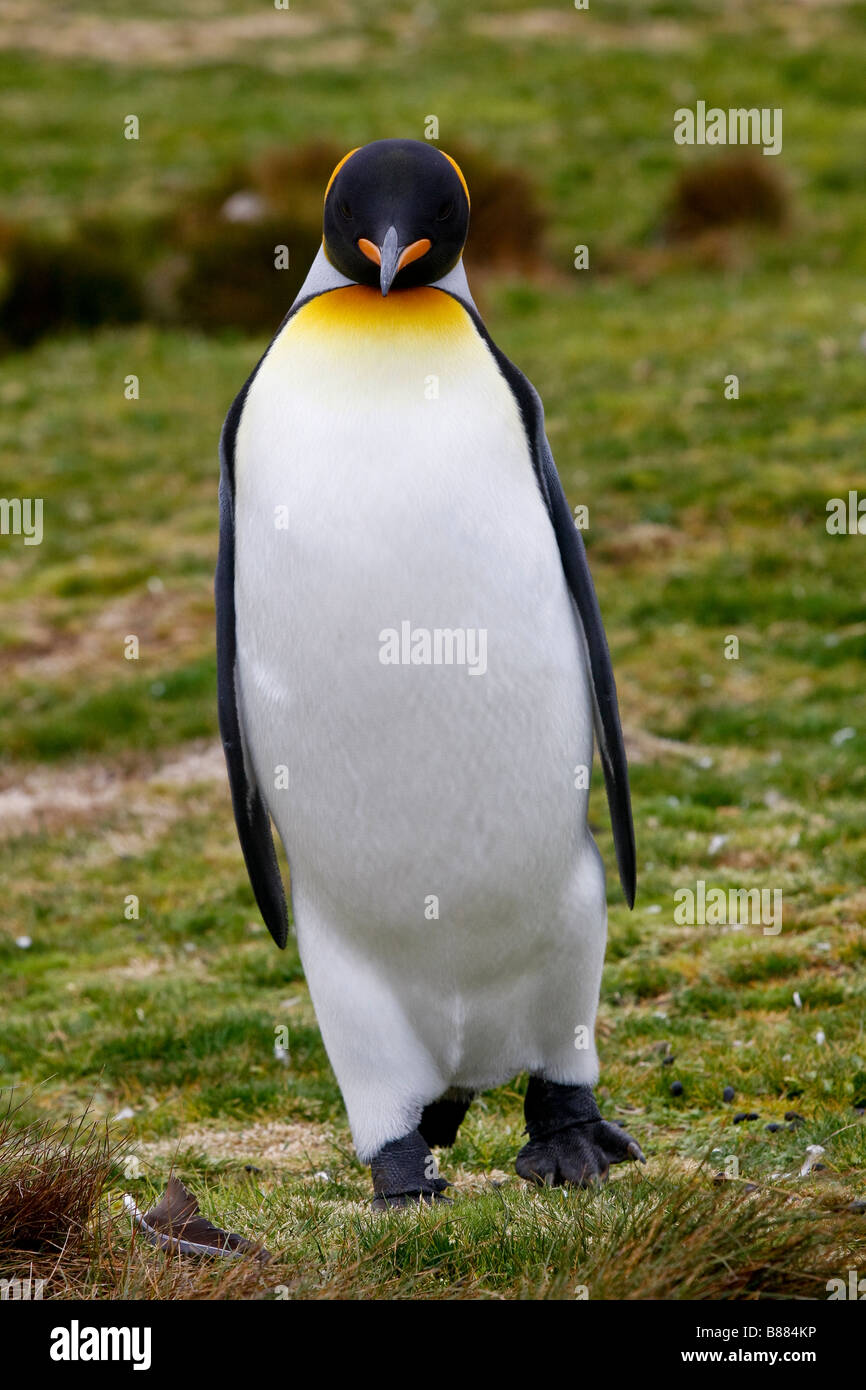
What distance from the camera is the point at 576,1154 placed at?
4625mm

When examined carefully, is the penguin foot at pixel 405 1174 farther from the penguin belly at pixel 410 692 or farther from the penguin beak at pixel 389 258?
the penguin beak at pixel 389 258

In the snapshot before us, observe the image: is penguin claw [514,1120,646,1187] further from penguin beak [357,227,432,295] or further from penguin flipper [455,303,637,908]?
penguin beak [357,227,432,295]

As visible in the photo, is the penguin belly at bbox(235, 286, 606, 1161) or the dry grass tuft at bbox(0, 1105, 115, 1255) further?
the penguin belly at bbox(235, 286, 606, 1161)

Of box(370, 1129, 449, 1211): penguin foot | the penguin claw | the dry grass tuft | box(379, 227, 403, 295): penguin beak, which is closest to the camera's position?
the dry grass tuft

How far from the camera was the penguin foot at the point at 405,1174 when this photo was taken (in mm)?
4387

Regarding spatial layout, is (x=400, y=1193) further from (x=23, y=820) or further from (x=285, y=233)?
(x=285, y=233)

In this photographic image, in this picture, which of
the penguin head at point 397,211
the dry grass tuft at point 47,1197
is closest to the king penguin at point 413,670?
the penguin head at point 397,211

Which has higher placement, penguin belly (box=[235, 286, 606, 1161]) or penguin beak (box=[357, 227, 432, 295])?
penguin beak (box=[357, 227, 432, 295])

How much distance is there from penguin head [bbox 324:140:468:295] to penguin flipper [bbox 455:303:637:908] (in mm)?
247

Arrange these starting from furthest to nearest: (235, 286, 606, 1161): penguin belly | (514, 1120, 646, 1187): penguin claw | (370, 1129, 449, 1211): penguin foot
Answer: (514, 1120, 646, 1187): penguin claw
(370, 1129, 449, 1211): penguin foot
(235, 286, 606, 1161): penguin belly

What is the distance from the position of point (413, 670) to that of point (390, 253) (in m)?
1.08

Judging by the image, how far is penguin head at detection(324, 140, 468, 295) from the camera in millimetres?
4160

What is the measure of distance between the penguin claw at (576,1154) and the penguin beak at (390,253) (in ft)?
8.11

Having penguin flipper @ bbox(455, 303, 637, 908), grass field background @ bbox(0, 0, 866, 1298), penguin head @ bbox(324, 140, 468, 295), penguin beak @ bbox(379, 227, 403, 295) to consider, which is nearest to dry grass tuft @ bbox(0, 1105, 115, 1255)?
grass field background @ bbox(0, 0, 866, 1298)
